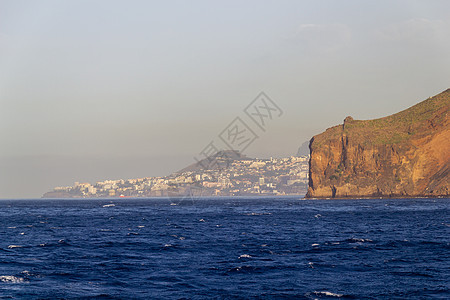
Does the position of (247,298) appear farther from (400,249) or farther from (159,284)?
(400,249)

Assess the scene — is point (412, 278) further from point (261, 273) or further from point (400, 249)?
point (400, 249)

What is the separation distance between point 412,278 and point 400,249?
14.0 meters

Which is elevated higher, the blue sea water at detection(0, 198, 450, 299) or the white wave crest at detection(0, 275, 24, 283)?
the white wave crest at detection(0, 275, 24, 283)

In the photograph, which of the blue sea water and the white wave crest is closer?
the blue sea water

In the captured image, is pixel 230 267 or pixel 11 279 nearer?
pixel 11 279

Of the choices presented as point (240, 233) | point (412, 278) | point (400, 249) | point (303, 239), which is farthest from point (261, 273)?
point (240, 233)

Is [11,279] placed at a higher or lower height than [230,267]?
higher

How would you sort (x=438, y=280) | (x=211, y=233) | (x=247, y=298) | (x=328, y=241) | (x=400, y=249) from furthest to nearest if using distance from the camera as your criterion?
(x=211, y=233) → (x=328, y=241) → (x=400, y=249) → (x=438, y=280) → (x=247, y=298)

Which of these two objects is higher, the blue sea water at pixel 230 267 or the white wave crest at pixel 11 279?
the white wave crest at pixel 11 279

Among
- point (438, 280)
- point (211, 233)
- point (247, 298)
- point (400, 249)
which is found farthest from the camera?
point (211, 233)

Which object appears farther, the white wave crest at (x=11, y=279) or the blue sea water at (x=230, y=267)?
the white wave crest at (x=11, y=279)

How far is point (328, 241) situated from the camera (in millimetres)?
52188

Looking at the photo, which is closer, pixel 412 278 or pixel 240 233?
pixel 412 278

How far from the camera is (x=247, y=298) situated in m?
27.3
